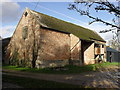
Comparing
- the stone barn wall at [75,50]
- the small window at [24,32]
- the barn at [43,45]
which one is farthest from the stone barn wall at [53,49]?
the small window at [24,32]

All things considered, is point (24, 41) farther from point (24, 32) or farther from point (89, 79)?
point (89, 79)

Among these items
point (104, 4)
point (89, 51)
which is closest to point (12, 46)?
point (89, 51)

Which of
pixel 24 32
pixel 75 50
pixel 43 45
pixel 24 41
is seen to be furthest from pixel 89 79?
pixel 24 32

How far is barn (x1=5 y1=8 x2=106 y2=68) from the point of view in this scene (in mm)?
18828

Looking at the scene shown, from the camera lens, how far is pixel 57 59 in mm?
20750

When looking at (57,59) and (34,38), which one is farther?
(57,59)

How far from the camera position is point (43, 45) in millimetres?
18750

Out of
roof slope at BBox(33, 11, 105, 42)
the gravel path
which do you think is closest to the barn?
roof slope at BBox(33, 11, 105, 42)

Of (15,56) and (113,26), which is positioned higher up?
(113,26)

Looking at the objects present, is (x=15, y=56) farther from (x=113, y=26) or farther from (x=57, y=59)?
(x=113, y=26)

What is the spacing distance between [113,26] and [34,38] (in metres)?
17.7

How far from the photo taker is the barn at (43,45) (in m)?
18.8

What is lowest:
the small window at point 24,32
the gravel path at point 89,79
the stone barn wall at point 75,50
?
the gravel path at point 89,79

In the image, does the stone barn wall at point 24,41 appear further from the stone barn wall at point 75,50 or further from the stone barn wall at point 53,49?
the stone barn wall at point 75,50
